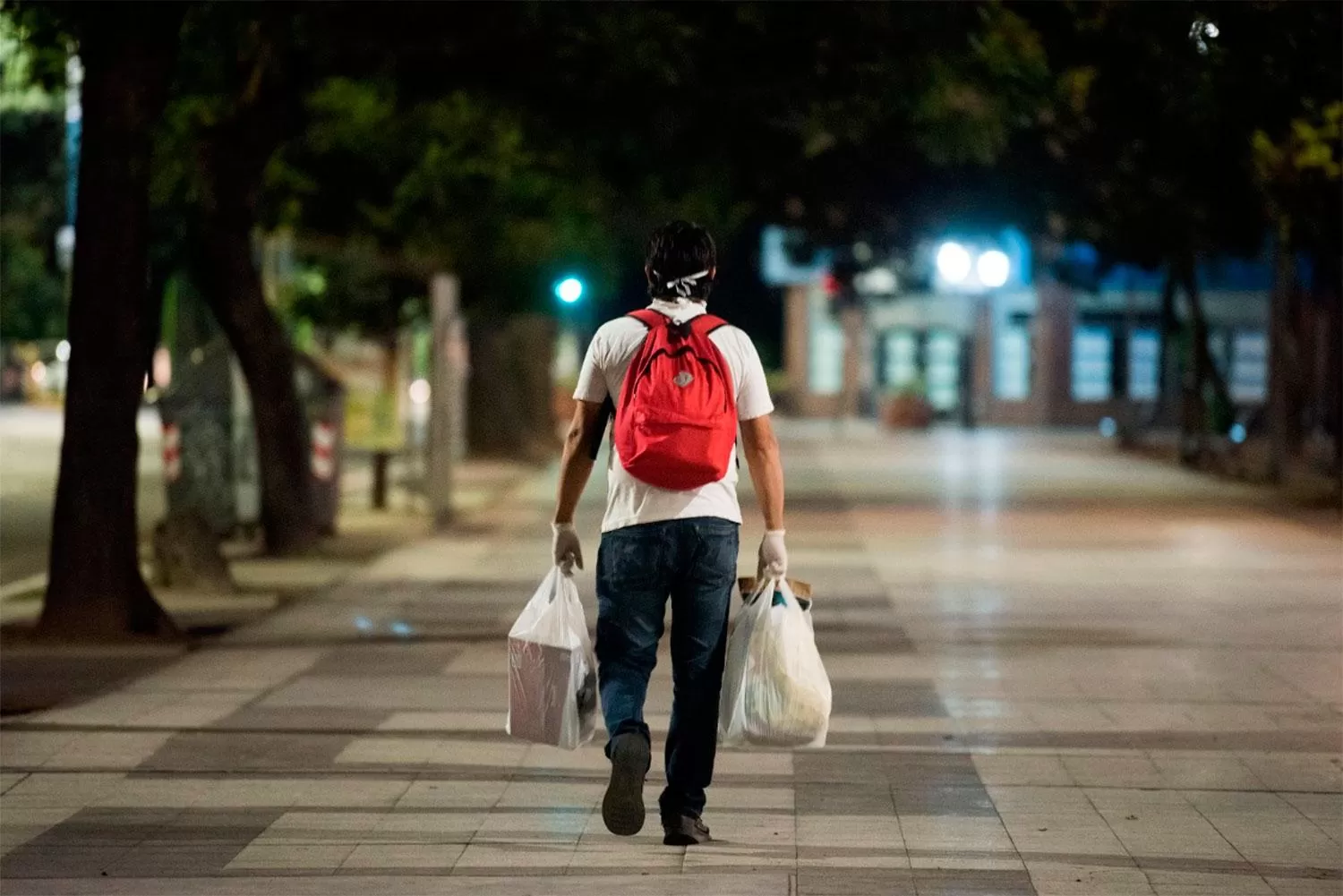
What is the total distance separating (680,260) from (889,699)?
13.5ft

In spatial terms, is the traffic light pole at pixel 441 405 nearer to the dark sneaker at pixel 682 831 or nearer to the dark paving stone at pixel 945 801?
the dark paving stone at pixel 945 801

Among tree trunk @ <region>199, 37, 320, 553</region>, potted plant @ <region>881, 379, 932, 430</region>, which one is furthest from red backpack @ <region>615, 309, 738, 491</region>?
potted plant @ <region>881, 379, 932, 430</region>

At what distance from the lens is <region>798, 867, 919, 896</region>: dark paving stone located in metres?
6.54

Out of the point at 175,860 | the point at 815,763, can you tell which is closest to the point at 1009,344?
the point at 815,763

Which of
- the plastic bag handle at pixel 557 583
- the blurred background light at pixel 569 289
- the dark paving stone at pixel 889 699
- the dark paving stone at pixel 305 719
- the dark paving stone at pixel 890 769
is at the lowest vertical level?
the dark paving stone at pixel 889 699

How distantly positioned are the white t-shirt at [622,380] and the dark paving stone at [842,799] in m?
1.42

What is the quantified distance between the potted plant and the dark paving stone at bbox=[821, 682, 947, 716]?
1436 inches

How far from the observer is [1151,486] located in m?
28.4

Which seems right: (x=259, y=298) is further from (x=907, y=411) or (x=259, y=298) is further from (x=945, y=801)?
(x=907, y=411)

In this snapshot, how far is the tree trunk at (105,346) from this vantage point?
1266cm

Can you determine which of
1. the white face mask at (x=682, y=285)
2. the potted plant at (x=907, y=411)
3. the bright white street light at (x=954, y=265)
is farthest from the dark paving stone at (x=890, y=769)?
the potted plant at (x=907, y=411)

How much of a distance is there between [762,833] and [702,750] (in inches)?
21.6

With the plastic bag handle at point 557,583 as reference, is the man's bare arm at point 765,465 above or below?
above

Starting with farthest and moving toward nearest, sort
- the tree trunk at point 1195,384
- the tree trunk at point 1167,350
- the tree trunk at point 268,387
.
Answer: the tree trunk at point 1167,350 → the tree trunk at point 1195,384 → the tree trunk at point 268,387
